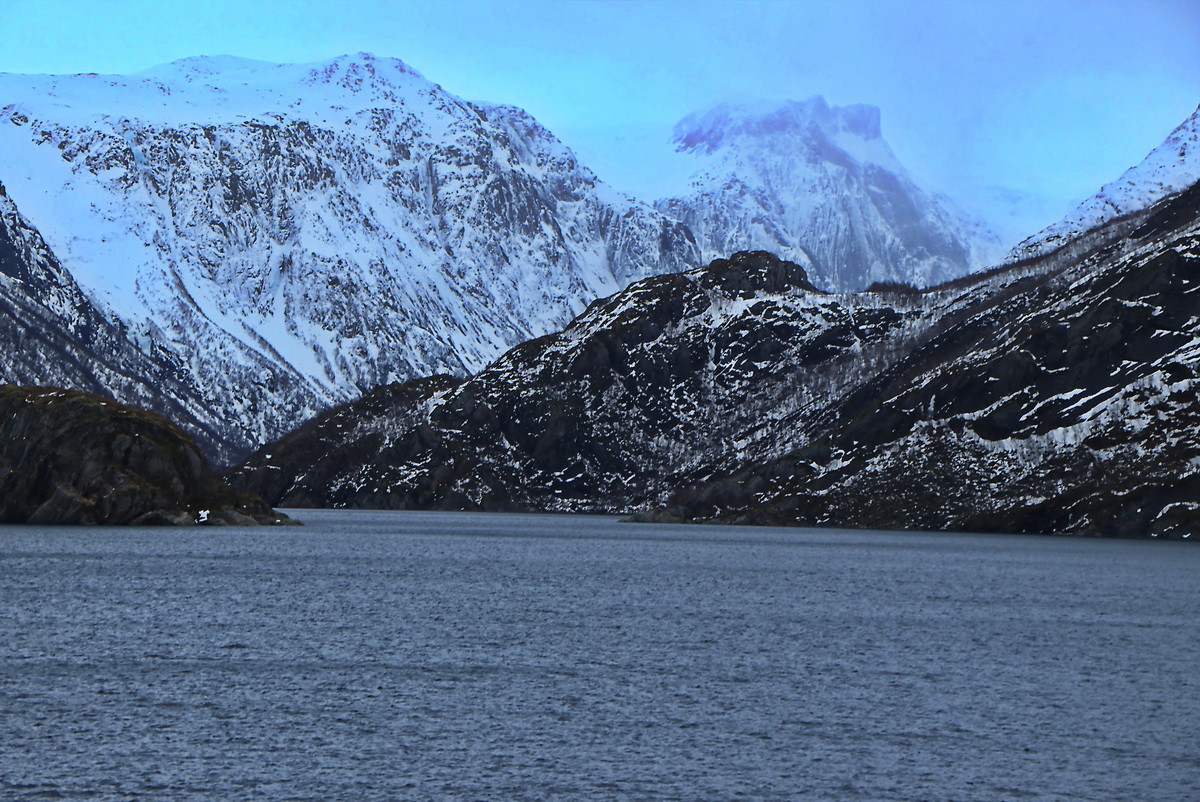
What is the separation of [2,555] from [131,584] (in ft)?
120

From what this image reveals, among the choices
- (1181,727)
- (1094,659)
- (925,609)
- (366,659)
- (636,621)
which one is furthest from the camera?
(925,609)

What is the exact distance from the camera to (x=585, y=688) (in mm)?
64562

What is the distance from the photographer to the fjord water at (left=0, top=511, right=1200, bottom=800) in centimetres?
4734

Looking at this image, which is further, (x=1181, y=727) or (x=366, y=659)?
(x=366, y=659)

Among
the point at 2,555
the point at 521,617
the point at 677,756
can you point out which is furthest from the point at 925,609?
the point at 2,555

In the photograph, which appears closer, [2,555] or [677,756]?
[677,756]

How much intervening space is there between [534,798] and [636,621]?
48.5m

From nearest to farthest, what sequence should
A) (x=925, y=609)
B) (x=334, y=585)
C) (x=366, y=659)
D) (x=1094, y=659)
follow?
(x=366, y=659), (x=1094, y=659), (x=925, y=609), (x=334, y=585)

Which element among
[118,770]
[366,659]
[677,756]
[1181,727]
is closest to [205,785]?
[118,770]

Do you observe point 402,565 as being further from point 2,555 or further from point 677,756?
point 677,756

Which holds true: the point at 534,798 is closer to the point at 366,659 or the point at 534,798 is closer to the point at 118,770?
the point at 118,770

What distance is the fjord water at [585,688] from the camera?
47.3m

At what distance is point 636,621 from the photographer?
92.6m

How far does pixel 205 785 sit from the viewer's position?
44.9m
